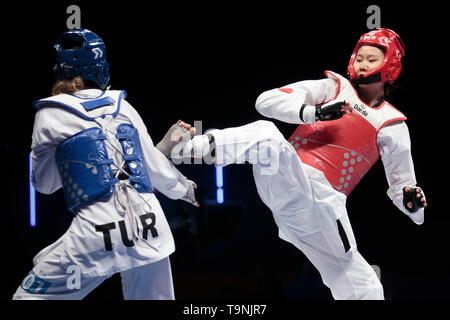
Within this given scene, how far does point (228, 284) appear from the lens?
4180 millimetres

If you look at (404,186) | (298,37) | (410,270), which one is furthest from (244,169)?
(404,186)

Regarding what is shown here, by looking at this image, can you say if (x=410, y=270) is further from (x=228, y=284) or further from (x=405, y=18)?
(x=405, y=18)

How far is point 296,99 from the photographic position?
3.21 meters

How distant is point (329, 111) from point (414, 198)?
30.5 inches

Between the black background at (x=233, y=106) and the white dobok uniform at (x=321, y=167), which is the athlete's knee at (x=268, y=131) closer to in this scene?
the white dobok uniform at (x=321, y=167)

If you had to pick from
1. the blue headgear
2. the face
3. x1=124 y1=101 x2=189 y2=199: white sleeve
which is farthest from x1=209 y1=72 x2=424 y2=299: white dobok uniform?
the blue headgear

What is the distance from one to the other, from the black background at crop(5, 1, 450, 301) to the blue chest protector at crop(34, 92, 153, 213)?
1.81 m

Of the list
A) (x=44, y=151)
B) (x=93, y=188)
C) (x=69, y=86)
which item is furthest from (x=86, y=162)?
(x=69, y=86)

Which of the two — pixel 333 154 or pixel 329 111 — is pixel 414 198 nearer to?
pixel 333 154

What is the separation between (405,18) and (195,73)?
1734 millimetres

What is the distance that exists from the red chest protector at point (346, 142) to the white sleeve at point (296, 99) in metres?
0.08

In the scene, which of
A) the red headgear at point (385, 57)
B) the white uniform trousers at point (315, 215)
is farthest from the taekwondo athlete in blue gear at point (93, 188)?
the red headgear at point (385, 57)

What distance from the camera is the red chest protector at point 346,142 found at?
10.9 feet

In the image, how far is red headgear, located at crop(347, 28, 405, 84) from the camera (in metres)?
3.40
